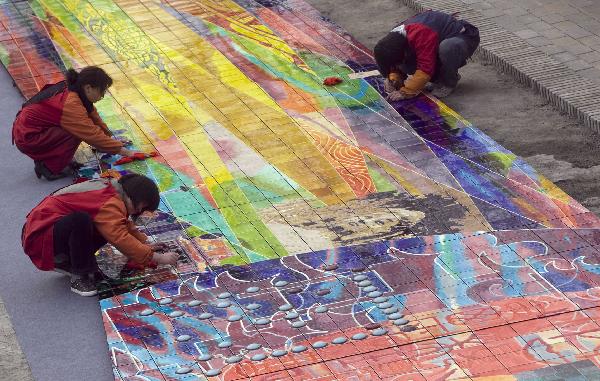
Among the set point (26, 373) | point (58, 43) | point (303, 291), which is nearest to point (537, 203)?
point (303, 291)

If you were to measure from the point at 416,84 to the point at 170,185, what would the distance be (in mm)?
2383

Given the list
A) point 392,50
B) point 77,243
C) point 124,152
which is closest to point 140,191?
point 77,243

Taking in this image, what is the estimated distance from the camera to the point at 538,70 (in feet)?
33.8

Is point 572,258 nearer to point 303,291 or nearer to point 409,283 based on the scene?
point 409,283

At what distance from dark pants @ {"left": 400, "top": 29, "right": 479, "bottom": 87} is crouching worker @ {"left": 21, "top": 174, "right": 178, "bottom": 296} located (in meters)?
3.35

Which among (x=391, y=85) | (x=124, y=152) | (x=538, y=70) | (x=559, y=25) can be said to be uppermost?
→ (x=559, y=25)

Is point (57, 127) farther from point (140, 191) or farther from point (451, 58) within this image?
point (451, 58)

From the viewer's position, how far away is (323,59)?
432 inches

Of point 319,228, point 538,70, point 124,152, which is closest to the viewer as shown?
point 319,228

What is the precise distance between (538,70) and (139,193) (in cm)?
426

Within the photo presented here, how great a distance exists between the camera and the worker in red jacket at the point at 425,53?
391 inches

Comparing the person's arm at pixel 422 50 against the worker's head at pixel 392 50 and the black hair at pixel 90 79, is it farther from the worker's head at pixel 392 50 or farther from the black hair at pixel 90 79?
the black hair at pixel 90 79

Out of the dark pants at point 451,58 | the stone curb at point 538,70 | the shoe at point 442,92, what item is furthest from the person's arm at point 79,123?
the stone curb at point 538,70

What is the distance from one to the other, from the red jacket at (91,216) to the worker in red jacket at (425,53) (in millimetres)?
3259
